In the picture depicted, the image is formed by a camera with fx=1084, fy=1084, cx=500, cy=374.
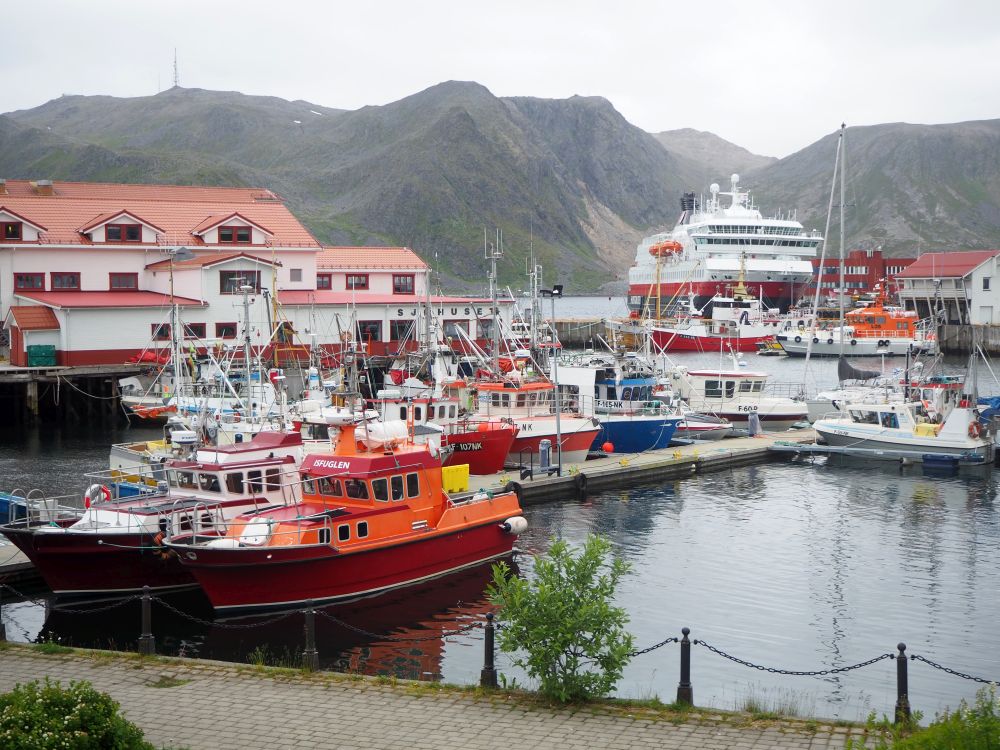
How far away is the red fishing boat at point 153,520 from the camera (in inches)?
922

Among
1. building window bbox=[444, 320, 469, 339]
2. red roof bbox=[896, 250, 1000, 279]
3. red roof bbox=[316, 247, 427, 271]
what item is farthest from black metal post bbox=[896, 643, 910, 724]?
red roof bbox=[896, 250, 1000, 279]

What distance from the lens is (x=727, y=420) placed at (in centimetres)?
5247

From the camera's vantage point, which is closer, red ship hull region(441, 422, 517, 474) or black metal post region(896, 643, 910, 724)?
black metal post region(896, 643, 910, 724)

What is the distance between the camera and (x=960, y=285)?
107m

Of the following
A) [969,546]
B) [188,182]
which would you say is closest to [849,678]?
[969,546]

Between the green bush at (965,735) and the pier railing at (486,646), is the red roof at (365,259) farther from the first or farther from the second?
the green bush at (965,735)

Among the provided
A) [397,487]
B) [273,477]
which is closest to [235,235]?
[273,477]

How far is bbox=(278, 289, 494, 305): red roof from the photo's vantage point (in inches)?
2638

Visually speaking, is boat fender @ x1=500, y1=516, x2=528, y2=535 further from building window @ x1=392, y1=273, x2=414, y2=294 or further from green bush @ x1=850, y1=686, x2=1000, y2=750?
building window @ x1=392, y1=273, x2=414, y2=294

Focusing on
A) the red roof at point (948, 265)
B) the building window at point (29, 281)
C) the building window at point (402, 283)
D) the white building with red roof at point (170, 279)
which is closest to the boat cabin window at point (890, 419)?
the white building with red roof at point (170, 279)

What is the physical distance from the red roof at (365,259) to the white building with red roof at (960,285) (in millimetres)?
48429

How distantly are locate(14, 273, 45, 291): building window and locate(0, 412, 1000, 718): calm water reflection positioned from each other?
27.2m

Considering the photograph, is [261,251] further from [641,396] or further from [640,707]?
[640,707]

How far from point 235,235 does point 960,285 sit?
242 feet
